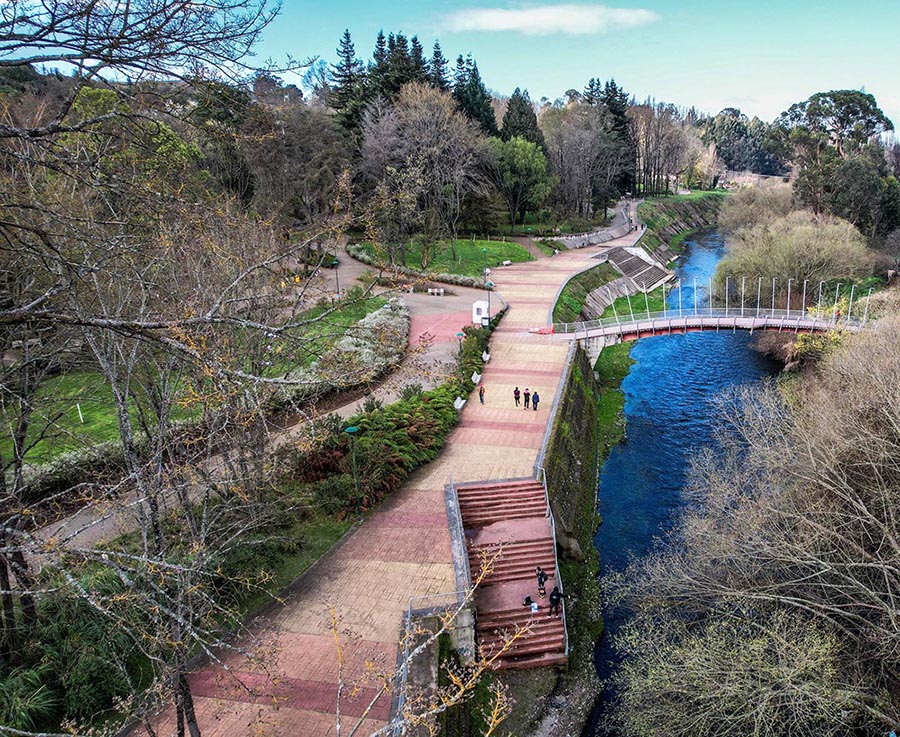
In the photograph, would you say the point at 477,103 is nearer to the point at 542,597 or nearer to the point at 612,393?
the point at 612,393

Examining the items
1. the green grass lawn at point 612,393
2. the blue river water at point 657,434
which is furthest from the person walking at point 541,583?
the green grass lawn at point 612,393

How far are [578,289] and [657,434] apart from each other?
59.2 feet

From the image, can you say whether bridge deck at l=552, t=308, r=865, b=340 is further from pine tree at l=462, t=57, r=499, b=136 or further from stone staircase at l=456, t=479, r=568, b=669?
pine tree at l=462, t=57, r=499, b=136

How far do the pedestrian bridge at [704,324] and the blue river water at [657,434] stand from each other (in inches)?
105

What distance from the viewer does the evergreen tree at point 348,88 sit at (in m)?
53.0

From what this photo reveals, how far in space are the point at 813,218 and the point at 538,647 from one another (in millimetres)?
41626

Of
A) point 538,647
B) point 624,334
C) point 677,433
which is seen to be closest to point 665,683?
point 538,647

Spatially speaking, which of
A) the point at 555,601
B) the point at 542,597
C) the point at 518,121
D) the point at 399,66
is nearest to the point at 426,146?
the point at 399,66

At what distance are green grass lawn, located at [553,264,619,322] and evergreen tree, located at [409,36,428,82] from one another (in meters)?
24.2

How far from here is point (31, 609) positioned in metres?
11.9

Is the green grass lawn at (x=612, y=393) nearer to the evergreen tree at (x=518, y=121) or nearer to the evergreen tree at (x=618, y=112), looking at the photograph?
the evergreen tree at (x=518, y=121)

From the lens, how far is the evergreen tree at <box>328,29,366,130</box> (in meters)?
53.0

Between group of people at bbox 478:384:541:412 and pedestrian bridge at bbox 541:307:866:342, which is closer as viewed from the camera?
group of people at bbox 478:384:541:412

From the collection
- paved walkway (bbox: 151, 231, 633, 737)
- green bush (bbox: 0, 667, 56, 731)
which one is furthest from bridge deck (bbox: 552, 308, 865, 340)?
green bush (bbox: 0, 667, 56, 731)
